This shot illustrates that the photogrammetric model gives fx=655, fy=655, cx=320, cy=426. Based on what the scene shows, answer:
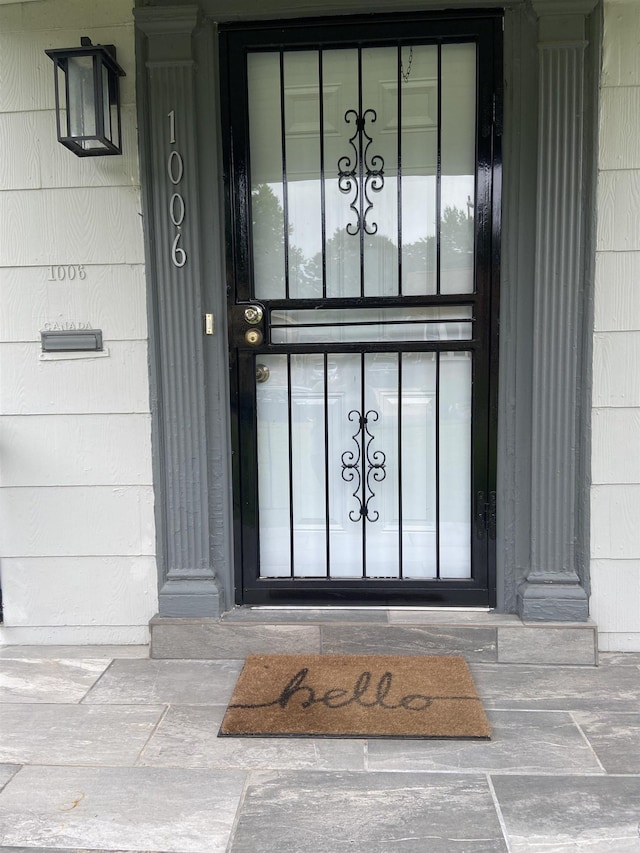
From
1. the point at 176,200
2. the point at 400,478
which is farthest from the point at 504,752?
the point at 176,200

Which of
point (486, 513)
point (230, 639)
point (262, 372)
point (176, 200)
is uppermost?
point (176, 200)

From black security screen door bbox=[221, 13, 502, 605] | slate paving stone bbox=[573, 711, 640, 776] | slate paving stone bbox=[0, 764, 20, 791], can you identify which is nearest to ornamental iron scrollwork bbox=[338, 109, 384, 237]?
black security screen door bbox=[221, 13, 502, 605]

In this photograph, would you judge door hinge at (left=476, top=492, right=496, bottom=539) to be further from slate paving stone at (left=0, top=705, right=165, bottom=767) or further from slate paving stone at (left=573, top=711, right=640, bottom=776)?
slate paving stone at (left=0, top=705, right=165, bottom=767)

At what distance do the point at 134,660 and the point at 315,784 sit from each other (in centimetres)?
102

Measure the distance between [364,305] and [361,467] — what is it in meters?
0.63

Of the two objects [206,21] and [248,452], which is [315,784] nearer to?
[248,452]

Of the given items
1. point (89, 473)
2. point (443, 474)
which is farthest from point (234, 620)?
point (443, 474)

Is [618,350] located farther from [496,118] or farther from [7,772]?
[7,772]

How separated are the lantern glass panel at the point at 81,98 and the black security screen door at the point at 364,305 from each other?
475 millimetres

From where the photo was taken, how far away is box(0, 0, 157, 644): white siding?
242 centimetres

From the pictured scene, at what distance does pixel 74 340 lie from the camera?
2.50 m

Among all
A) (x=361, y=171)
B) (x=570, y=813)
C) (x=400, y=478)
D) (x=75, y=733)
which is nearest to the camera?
(x=570, y=813)

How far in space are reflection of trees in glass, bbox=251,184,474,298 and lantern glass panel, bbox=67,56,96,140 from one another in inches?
24.1

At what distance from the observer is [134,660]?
2.48m
